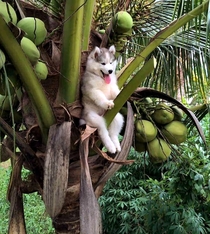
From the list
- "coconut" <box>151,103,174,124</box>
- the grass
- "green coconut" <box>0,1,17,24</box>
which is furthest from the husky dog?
the grass

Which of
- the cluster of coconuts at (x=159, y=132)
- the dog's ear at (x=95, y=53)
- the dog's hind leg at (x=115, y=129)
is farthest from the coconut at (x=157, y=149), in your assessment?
the dog's ear at (x=95, y=53)

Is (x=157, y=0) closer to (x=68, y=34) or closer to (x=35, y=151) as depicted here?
(x=68, y=34)

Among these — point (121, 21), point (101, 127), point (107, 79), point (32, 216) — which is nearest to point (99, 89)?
point (107, 79)

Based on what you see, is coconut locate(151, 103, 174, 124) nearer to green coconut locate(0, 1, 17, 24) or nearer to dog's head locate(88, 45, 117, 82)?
dog's head locate(88, 45, 117, 82)

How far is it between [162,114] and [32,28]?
71cm

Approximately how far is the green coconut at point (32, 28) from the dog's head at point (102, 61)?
27 cm

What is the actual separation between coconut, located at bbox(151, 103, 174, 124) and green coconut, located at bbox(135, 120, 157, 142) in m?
0.06

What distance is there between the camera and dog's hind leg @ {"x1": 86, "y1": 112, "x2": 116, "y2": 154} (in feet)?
4.62

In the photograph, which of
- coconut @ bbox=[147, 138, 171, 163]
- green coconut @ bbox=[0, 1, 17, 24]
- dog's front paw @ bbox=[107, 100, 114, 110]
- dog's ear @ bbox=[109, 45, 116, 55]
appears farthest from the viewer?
coconut @ bbox=[147, 138, 171, 163]

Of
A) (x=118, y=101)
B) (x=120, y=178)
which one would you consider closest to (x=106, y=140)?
(x=118, y=101)

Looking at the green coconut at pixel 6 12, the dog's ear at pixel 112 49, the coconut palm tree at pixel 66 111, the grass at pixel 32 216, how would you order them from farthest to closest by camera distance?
the grass at pixel 32 216 → the dog's ear at pixel 112 49 → the coconut palm tree at pixel 66 111 → the green coconut at pixel 6 12

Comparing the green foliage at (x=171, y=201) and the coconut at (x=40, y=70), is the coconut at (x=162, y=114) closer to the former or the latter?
the green foliage at (x=171, y=201)

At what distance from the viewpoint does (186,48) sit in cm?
210

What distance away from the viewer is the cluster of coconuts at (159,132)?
159 cm
